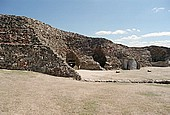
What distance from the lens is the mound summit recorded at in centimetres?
1230

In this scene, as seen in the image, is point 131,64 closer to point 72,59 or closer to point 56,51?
point 72,59

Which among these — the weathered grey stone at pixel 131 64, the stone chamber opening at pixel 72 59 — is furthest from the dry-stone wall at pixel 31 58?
the weathered grey stone at pixel 131 64

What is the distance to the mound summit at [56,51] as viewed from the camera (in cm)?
1230

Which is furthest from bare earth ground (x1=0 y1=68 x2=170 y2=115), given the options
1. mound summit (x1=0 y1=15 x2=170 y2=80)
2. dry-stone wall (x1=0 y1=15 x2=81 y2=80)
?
mound summit (x1=0 y1=15 x2=170 y2=80)

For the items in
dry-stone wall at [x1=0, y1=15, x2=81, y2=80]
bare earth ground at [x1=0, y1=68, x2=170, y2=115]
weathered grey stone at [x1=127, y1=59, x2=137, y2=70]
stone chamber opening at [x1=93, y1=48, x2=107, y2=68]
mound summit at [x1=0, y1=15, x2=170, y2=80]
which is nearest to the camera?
bare earth ground at [x1=0, y1=68, x2=170, y2=115]

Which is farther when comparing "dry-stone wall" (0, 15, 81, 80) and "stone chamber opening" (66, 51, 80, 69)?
"stone chamber opening" (66, 51, 80, 69)

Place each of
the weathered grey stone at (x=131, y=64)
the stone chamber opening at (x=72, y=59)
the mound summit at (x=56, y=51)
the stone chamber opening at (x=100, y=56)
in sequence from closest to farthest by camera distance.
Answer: the mound summit at (x=56, y=51) < the stone chamber opening at (x=72, y=59) < the weathered grey stone at (x=131, y=64) < the stone chamber opening at (x=100, y=56)

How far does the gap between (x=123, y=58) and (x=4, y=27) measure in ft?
45.5

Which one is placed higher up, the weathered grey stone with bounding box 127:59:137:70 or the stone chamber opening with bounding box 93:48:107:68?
the stone chamber opening with bounding box 93:48:107:68

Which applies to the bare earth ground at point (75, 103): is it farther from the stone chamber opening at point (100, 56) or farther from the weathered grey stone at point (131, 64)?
the stone chamber opening at point (100, 56)

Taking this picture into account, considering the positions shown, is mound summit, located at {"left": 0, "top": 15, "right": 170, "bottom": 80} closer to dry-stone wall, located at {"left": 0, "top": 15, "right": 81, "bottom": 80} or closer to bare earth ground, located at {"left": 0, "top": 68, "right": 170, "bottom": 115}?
dry-stone wall, located at {"left": 0, "top": 15, "right": 81, "bottom": 80}

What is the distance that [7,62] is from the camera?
472 inches

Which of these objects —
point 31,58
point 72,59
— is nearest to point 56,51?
point 72,59

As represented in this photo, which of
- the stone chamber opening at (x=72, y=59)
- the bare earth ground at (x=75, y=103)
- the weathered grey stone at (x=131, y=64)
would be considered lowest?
the bare earth ground at (x=75, y=103)
